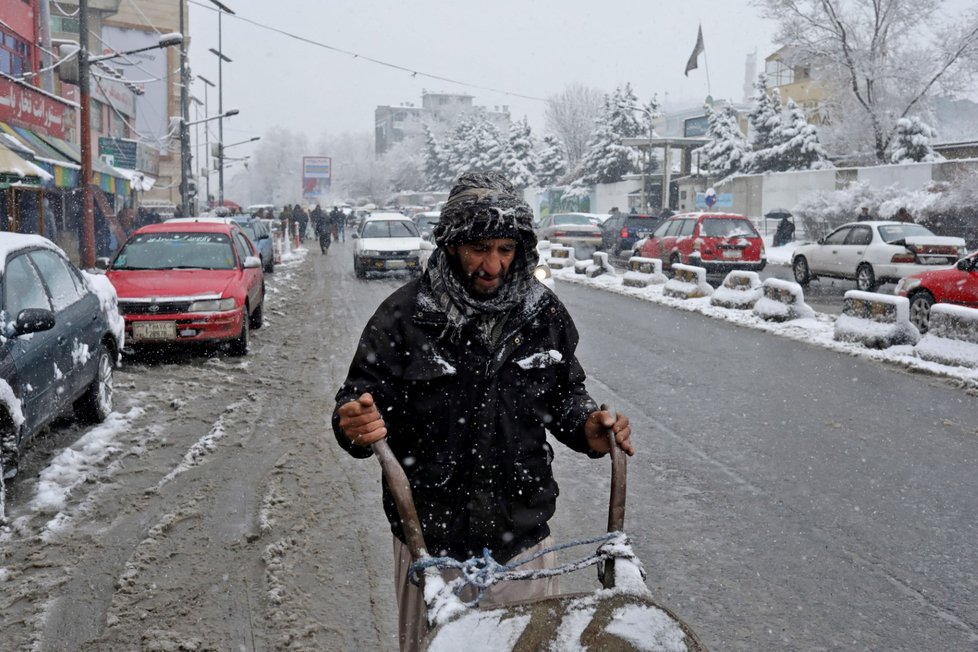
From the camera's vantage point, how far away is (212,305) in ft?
34.1

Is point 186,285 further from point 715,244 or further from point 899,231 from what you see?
point 899,231

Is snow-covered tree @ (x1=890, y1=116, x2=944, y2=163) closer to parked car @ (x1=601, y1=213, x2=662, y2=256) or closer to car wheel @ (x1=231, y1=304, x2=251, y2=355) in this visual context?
parked car @ (x1=601, y1=213, x2=662, y2=256)

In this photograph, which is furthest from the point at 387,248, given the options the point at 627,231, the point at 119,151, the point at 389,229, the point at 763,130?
the point at 763,130

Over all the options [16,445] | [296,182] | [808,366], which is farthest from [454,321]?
[296,182]

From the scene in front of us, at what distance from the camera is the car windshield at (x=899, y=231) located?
18.7 meters

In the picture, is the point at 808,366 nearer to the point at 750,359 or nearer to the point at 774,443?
the point at 750,359

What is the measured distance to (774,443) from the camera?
711cm

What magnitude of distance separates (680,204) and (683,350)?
48.3 meters

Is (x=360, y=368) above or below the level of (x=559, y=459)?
above

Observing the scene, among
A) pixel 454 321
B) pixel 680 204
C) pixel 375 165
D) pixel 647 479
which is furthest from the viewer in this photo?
pixel 375 165

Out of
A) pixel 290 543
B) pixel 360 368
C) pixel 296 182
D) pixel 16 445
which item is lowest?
pixel 290 543

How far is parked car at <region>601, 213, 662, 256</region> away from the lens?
31469mm

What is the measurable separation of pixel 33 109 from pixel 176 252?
13249mm

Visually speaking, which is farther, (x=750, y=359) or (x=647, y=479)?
(x=750, y=359)
